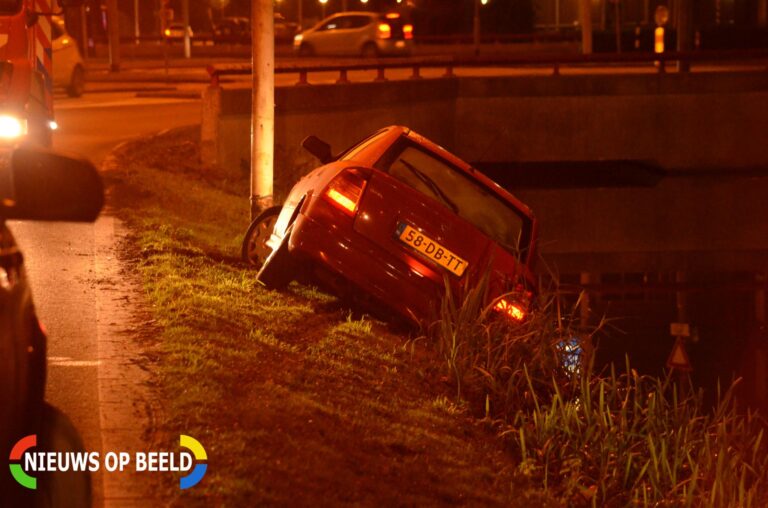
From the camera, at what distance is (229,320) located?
335 inches

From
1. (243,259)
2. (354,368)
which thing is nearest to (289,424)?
(354,368)

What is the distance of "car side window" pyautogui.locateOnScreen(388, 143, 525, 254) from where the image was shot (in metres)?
9.45

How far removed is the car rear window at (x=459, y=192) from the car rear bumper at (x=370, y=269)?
1.92 ft

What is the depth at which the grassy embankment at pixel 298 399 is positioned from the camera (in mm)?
5621

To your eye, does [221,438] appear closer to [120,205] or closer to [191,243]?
[191,243]

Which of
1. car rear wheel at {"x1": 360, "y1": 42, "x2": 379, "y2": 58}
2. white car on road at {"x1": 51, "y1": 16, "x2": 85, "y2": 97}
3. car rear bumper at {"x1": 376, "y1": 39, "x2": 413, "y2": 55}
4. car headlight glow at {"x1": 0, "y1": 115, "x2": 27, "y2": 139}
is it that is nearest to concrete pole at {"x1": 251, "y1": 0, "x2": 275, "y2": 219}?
car headlight glow at {"x1": 0, "y1": 115, "x2": 27, "y2": 139}

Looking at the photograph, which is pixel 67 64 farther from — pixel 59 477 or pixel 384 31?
pixel 59 477

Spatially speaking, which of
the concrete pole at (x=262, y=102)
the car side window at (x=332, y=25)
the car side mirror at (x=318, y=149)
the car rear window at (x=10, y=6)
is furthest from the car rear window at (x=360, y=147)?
the car side window at (x=332, y=25)

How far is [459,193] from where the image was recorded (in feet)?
31.5

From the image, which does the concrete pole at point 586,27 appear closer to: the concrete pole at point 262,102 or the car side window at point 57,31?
the car side window at point 57,31

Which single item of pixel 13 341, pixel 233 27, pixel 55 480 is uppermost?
pixel 233 27

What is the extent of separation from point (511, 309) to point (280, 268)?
168 centimetres

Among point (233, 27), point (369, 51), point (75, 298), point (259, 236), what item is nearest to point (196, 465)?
point (75, 298)

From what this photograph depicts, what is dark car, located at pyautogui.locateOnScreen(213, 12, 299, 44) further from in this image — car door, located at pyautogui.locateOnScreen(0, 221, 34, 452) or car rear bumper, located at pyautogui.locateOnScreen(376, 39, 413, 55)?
car door, located at pyautogui.locateOnScreen(0, 221, 34, 452)
